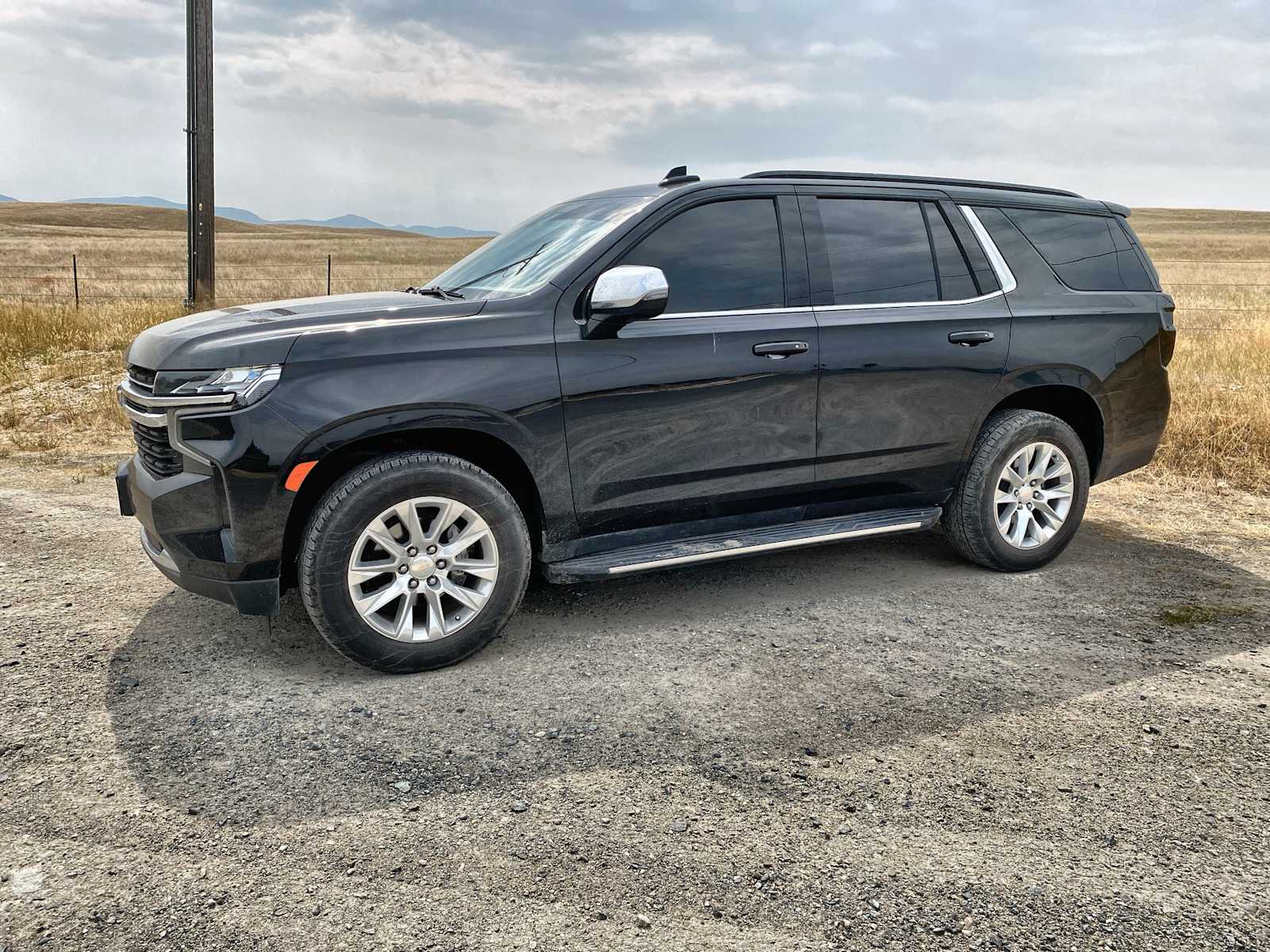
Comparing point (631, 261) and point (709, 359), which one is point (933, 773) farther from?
point (631, 261)

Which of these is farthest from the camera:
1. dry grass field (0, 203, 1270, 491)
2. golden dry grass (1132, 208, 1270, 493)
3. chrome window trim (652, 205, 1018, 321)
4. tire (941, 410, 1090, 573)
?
dry grass field (0, 203, 1270, 491)

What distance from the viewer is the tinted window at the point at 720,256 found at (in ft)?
13.8

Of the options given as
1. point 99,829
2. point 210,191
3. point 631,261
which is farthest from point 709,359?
point 210,191

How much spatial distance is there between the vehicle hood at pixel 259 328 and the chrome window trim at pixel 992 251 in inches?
101

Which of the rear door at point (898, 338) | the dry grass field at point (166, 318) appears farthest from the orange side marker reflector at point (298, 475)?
the dry grass field at point (166, 318)

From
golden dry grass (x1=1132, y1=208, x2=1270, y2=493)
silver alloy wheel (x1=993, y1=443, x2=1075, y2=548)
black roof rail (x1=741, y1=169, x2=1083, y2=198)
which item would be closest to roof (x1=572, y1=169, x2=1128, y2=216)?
black roof rail (x1=741, y1=169, x2=1083, y2=198)

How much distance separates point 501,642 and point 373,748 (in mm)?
976

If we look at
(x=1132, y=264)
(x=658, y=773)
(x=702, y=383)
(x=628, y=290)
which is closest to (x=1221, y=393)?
(x=1132, y=264)

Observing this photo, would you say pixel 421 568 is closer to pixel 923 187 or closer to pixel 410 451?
pixel 410 451

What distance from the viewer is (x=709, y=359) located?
13.7ft

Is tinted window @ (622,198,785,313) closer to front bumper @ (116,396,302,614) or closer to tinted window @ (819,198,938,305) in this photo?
tinted window @ (819,198,938,305)

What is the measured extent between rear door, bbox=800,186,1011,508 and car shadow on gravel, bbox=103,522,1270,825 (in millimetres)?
648

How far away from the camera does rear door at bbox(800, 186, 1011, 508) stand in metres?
4.52

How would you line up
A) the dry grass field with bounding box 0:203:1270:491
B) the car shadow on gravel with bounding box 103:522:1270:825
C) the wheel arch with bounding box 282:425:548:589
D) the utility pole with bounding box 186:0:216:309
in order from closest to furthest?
the car shadow on gravel with bounding box 103:522:1270:825, the wheel arch with bounding box 282:425:548:589, the dry grass field with bounding box 0:203:1270:491, the utility pole with bounding box 186:0:216:309
